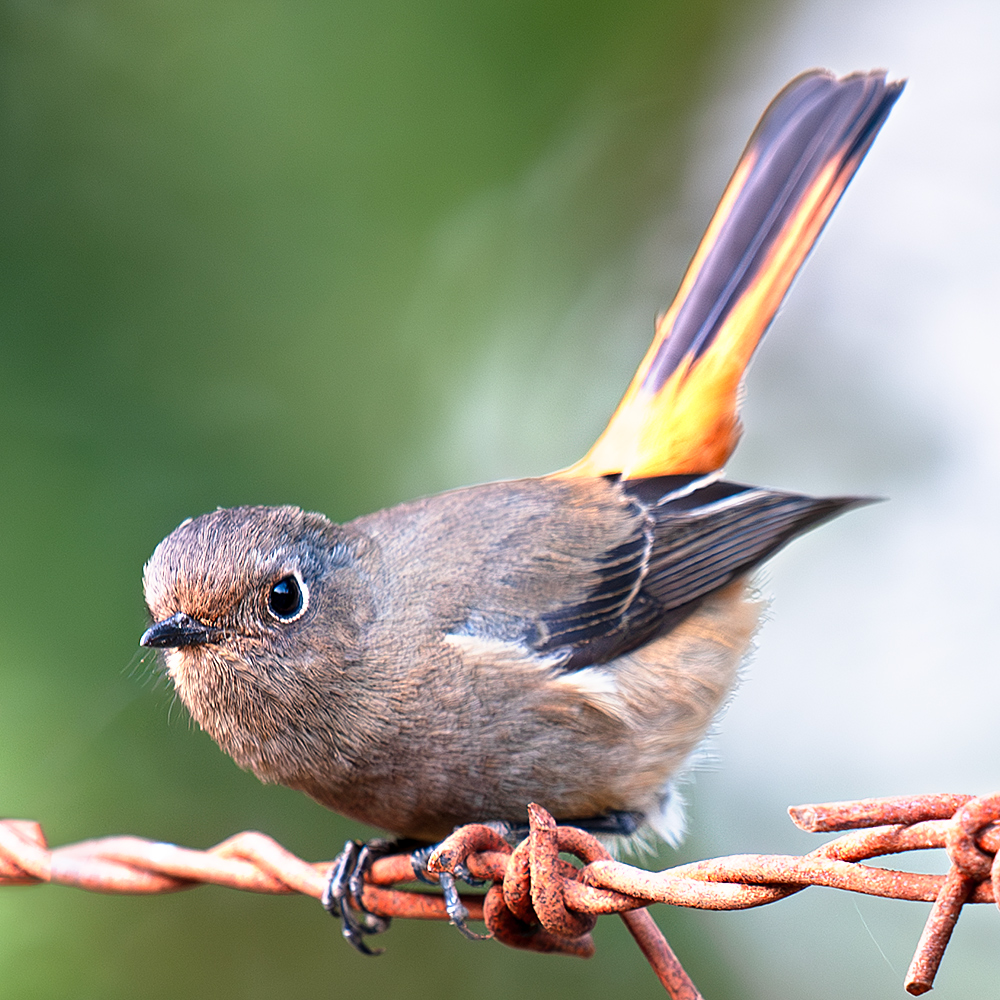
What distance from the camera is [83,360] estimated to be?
9.30ft

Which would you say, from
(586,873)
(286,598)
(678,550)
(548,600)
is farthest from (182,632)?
(678,550)

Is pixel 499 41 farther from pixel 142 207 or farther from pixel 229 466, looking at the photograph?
pixel 229 466

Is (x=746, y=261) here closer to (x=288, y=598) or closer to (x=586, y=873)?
(x=288, y=598)

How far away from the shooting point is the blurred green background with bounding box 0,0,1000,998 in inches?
103

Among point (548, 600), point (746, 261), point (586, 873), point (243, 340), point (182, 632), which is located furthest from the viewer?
point (243, 340)

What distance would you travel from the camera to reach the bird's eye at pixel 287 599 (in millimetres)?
1866

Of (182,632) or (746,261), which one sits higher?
(746,261)

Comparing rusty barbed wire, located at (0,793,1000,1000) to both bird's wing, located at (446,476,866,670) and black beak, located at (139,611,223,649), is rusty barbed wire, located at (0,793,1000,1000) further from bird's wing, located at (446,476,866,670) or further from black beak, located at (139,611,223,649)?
bird's wing, located at (446,476,866,670)

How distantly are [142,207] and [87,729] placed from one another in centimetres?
159

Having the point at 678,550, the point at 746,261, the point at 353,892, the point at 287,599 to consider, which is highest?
the point at 746,261

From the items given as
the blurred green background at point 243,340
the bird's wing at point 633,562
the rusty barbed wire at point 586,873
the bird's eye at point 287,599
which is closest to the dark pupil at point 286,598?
the bird's eye at point 287,599

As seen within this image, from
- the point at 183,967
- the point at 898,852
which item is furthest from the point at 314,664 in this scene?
the point at 183,967

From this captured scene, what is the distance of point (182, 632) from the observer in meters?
1.79

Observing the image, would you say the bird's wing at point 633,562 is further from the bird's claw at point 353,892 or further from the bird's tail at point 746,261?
the bird's claw at point 353,892
